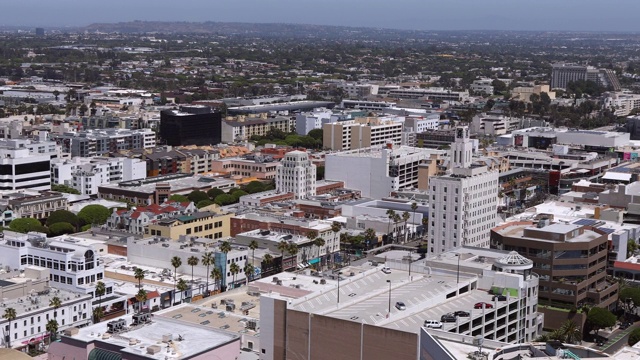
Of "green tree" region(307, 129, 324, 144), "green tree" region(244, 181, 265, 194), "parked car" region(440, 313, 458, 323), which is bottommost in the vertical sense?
"green tree" region(244, 181, 265, 194)

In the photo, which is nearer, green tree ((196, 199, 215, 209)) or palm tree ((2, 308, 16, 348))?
palm tree ((2, 308, 16, 348))

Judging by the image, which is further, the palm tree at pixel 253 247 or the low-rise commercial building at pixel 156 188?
the low-rise commercial building at pixel 156 188

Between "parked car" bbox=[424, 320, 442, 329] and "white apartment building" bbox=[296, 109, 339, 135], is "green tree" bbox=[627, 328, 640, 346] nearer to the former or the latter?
"parked car" bbox=[424, 320, 442, 329]

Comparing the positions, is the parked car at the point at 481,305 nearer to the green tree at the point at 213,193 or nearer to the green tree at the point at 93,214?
the green tree at the point at 93,214

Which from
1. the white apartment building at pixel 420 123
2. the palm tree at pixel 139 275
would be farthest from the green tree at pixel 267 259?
the white apartment building at pixel 420 123

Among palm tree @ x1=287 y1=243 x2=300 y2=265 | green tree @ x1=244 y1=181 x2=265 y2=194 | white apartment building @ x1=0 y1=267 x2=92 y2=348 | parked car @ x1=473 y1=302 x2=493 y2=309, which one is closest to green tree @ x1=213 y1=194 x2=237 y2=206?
green tree @ x1=244 y1=181 x2=265 y2=194

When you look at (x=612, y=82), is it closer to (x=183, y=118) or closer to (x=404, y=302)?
(x=183, y=118)

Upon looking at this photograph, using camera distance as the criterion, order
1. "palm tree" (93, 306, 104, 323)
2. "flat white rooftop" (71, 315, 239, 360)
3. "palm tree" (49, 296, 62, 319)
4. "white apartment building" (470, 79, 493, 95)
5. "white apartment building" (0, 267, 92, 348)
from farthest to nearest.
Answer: "white apartment building" (470, 79, 493, 95) < "palm tree" (93, 306, 104, 323) < "palm tree" (49, 296, 62, 319) < "white apartment building" (0, 267, 92, 348) < "flat white rooftop" (71, 315, 239, 360)
